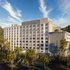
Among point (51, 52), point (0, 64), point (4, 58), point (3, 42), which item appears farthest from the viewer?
point (51, 52)

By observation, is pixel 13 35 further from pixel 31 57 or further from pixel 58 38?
pixel 31 57

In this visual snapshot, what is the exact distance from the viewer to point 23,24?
125 m

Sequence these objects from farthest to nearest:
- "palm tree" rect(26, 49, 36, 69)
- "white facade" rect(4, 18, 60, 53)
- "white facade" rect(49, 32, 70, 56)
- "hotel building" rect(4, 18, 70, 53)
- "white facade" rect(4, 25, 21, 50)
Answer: "white facade" rect(4, 25, 21, 50)
"white facade" rect(4, 18, 60, 53)
"hotel building" rect(4, 18, 70, 53)
"white facade" rect(49, 32, 70, 56)
"palm tree" rect(26, 49, 36, 69)

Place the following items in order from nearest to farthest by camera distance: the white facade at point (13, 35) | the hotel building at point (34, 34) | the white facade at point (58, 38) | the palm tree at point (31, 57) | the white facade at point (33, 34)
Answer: the palm tree at point (31, 57) < the white facade at point (58, 38) < the hotel building at point (34, 34) < the white facade at point (33, 34) < the white facade at point (13, 35)

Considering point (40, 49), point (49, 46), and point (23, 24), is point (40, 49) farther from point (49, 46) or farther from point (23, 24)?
point (23, 24)

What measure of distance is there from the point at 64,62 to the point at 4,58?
32702mm

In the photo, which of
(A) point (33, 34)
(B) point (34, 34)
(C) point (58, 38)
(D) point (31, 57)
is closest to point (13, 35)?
(A) point (33, 34)

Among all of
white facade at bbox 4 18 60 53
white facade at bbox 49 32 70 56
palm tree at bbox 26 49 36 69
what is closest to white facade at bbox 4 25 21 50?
white facade at bbox 4 18 60 53

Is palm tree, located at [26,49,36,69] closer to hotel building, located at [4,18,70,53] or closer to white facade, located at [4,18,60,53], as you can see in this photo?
hotel building, located at [4,18,70,53]

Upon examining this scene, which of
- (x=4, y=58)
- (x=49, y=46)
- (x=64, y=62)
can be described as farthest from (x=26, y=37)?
(x=64, y=62)

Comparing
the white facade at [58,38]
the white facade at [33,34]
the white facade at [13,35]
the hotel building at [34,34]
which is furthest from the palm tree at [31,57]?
the white facade at [13,35]

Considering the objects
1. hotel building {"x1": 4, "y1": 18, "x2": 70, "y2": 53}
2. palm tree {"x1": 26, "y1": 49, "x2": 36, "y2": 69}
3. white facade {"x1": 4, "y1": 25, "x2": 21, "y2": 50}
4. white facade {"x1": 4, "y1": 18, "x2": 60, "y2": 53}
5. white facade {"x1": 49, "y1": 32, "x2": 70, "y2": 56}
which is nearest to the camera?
palm tree {"x1": 26, "y1": 49, "x2": 36, "y2": 69}

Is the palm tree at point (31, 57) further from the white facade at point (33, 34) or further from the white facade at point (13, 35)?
the white facade at point (13, 35)

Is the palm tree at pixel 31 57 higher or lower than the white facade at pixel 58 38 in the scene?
lower
